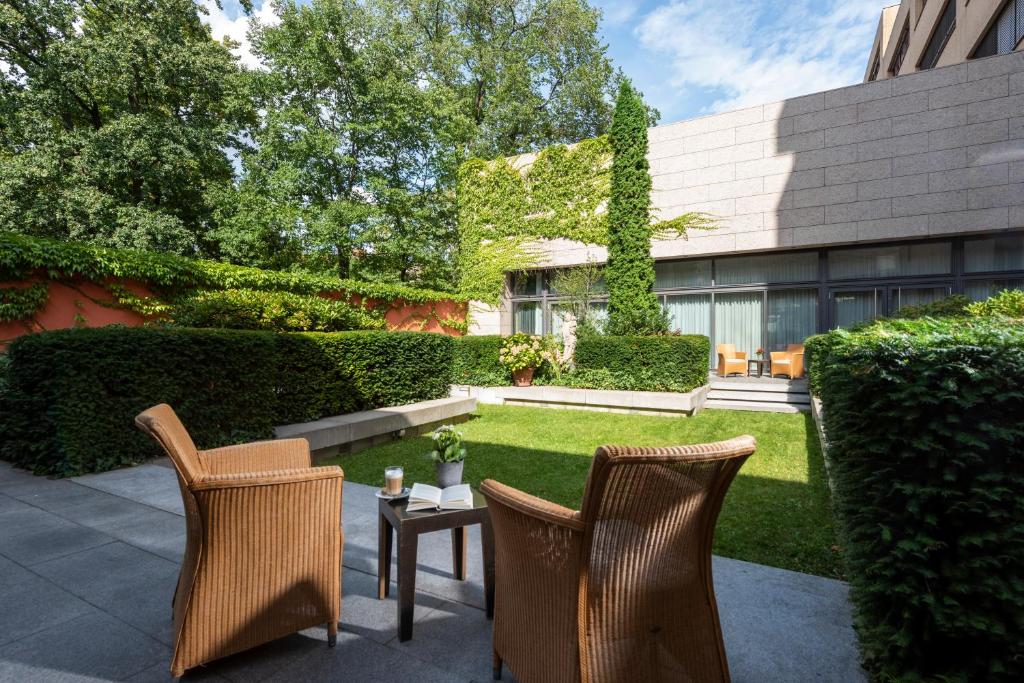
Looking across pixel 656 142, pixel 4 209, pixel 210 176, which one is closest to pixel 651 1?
pixel 656 142

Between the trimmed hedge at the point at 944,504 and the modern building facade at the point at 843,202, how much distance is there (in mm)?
10361

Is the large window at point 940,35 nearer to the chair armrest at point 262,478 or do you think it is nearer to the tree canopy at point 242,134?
the tree canopy at point 242,134

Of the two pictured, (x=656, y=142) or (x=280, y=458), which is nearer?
(x=280, y=458)

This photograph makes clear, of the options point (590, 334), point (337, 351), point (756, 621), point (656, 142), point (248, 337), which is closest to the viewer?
point (756, 621)

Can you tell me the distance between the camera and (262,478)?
1909mm

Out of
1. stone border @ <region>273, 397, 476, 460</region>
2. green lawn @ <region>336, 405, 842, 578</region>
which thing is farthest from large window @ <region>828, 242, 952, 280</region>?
stone border @ <region>273, 397, 476, 460</region>

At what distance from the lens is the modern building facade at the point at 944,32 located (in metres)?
9.06

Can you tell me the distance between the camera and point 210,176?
15203 mm

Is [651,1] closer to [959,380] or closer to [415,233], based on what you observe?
[415,233]

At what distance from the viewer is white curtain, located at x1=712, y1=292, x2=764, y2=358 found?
11578mm

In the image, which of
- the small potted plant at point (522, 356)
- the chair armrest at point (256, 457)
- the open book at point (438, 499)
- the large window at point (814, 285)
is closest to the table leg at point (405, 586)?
the open book at point (438, 499)

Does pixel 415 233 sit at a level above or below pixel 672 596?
above

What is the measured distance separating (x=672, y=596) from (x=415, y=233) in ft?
48.3

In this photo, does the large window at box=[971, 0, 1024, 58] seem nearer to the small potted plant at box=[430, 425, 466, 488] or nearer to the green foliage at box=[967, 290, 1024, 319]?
the green foliage at box=[967, 290, 1024, 319]
